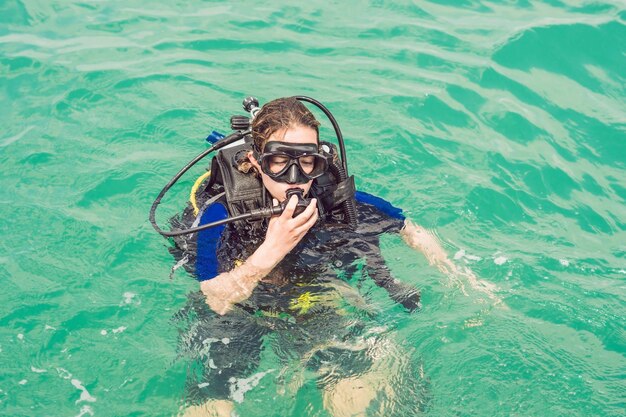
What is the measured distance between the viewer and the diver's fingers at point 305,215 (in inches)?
141

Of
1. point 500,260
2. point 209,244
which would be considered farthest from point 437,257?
point 209,244

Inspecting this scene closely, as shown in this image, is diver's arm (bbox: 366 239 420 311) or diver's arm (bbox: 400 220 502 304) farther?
diver's arm (bbox: 400 220 502 304)

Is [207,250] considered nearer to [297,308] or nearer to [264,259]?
[264,259]

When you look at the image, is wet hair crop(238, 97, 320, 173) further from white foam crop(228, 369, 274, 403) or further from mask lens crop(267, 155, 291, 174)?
white foam crop(228, 369, 274, 403)

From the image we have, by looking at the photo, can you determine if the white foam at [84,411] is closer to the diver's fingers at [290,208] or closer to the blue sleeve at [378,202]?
the diver's fingers at [290,208]

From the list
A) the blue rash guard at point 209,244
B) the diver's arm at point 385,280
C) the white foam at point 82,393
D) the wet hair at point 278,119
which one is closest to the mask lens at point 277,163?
the wet hair at point 278,119

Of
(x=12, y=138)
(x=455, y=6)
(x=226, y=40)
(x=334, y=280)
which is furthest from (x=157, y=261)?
(x=455, y=6)

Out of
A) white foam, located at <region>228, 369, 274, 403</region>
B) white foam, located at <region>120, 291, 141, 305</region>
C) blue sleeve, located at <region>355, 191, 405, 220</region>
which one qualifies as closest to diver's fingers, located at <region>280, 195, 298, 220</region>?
blue sleeve, located at <region>355, 191, 405, 220</region>

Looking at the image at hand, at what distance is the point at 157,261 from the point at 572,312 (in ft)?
9.97

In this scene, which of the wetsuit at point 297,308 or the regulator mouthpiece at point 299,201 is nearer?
the regulator mouthpiece at point 299,201

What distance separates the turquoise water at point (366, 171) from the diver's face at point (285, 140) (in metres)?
1.12

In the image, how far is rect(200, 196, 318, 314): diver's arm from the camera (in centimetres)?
361

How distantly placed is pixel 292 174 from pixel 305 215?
0.79ft

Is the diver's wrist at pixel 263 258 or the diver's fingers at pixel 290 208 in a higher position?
the diver's fingers at pixel 290 208
